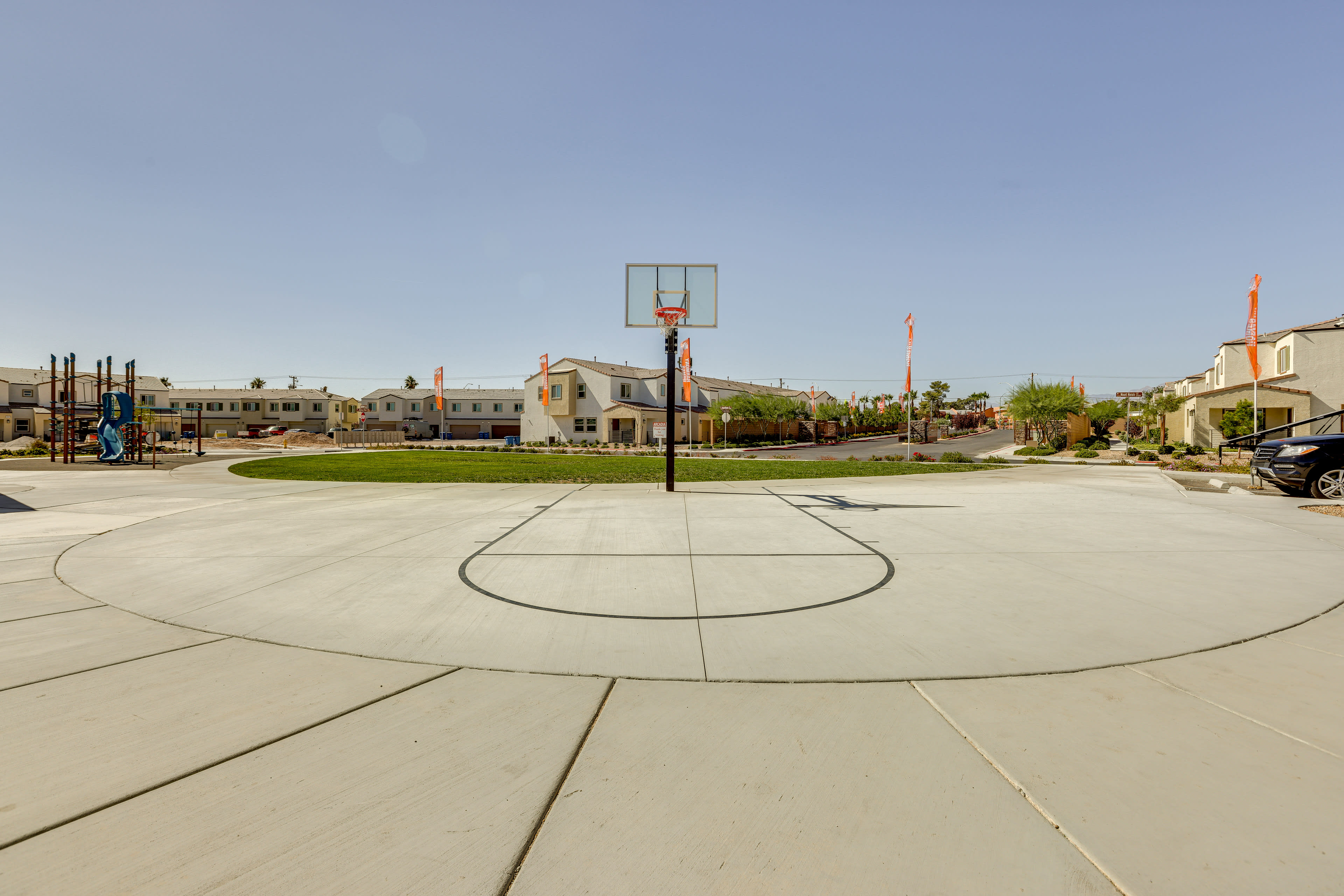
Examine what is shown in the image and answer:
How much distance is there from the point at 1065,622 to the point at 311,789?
220 inches

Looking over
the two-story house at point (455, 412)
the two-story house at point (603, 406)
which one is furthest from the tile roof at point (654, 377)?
the two-story house at point (455, 412)

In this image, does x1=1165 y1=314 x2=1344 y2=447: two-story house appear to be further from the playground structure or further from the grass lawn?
the playground structure

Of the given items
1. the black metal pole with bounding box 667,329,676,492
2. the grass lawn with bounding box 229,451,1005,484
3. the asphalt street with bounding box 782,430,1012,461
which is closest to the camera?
the black metal pole with bounding box 667,329,676,492

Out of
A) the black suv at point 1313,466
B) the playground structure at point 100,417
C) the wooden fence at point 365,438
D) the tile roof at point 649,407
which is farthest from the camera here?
the wooden fence at point 365,438

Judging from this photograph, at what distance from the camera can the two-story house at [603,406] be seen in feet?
194

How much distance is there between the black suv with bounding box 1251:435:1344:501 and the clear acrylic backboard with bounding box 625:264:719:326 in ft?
45.4

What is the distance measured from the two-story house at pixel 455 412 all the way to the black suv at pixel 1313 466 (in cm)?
8236

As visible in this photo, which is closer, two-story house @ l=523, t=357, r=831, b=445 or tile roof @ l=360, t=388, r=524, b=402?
two-story house @ l=523, t=357, r=831, b=445

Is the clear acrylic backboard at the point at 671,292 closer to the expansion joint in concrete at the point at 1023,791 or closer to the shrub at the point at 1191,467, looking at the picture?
the expansion joint in concrete at the point at 1023,791

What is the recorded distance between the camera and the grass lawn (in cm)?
2005

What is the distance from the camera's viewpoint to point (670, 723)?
349 centimetres

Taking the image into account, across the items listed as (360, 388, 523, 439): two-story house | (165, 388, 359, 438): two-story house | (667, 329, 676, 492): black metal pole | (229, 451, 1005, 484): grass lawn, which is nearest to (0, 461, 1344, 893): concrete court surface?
(667, 329, 676, 492): black metal pole

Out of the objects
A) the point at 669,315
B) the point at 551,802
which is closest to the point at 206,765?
the point at 551,802

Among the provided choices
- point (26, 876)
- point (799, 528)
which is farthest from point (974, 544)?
point (26, 876)
